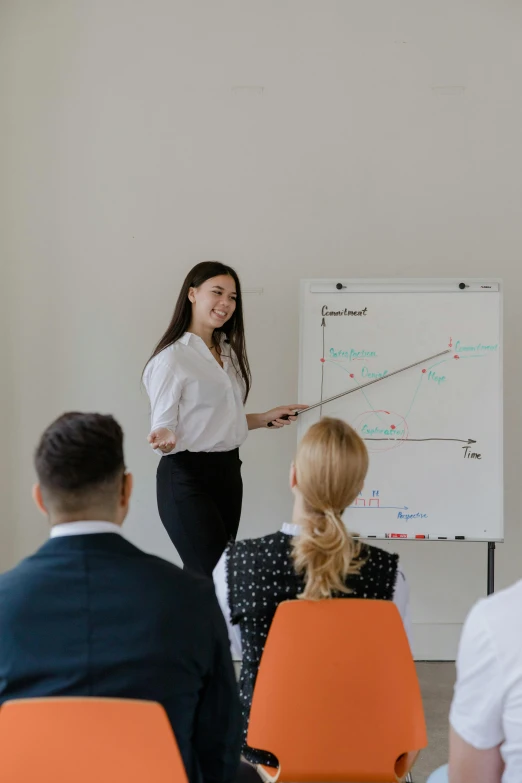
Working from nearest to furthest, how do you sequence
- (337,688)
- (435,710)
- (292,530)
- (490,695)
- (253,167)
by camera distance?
(490,695) → (337,688) → (292,530) → (435,710) → (253,167)

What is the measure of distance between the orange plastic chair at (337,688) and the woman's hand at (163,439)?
111 centimetres

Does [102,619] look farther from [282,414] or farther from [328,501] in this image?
[282,414]

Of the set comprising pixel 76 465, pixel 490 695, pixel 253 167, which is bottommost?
pixel 490 695

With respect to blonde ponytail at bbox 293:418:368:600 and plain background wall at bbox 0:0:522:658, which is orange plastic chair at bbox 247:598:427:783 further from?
plain background wall at bbox 0:0:522:658

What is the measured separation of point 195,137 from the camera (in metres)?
3.27

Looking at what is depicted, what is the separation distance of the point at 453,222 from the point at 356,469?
202 centimetres

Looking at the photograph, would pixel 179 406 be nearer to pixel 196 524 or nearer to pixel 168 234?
pixel 196 524

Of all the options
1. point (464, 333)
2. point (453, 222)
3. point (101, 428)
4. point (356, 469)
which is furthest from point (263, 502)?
point (101, 428)

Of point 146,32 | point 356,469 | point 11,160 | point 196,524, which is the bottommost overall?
point 196,524

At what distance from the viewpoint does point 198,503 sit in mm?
2615

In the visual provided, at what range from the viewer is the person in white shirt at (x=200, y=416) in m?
2.61

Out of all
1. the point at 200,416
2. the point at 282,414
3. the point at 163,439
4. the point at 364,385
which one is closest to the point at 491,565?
the point at 364,385

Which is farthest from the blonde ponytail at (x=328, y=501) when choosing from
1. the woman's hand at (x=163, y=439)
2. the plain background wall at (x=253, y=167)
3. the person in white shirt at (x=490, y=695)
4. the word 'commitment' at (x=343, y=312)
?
the plain background wall at (x=253, y=167)

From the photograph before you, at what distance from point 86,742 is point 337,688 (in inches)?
21.7
